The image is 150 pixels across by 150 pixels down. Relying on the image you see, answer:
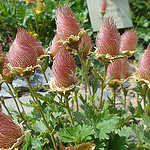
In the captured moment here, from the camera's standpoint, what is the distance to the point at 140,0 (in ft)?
8.77

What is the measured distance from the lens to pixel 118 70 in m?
0.93

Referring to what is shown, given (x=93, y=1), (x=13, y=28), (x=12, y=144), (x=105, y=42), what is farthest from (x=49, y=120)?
(x=13, y=28)

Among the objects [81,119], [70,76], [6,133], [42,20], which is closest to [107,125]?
[81,119]

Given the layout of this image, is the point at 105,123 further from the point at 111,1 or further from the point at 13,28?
the point at 13,28

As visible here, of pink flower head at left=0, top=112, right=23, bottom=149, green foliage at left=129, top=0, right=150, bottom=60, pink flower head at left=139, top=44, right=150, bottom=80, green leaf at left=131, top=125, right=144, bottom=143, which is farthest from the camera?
green foliage at left=129, top=0, right=150, bottom=60

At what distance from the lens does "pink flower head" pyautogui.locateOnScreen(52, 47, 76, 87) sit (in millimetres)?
641

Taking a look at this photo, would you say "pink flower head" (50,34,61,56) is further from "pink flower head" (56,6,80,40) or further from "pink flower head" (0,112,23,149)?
"pink flower head" (0,112,23,149)

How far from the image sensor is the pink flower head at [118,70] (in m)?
0.93

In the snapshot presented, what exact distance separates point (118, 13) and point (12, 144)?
159cm

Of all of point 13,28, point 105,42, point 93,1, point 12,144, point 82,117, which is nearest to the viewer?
point 12,144

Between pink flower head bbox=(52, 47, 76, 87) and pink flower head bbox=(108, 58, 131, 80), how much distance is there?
1.05 ft

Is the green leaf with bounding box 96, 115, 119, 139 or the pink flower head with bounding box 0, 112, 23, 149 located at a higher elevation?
the pink flower head with bounding box 0, 112, 23, 149

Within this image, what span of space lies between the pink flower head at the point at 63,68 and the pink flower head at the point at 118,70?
1.05ft

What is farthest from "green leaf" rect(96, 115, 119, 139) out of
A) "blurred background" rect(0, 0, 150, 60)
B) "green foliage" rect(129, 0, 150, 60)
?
"green foliage" rect(129, 0, 150, 60)
